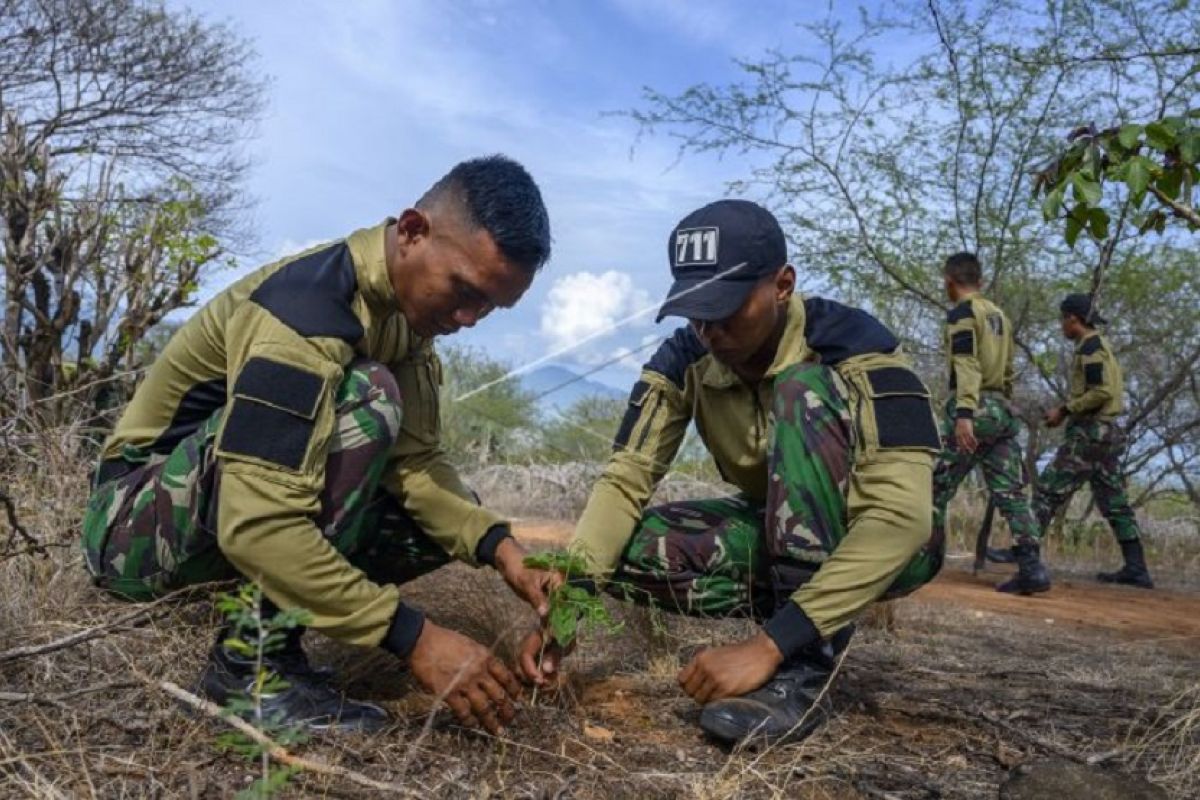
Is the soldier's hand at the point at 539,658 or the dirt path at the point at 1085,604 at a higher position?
the soldier's hand at the point at 539,658

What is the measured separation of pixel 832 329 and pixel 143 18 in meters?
16.1

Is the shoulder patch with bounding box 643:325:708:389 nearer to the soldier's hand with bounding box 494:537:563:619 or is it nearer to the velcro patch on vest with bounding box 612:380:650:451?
the velcro patch on vest with bounding box 612:380:650:451

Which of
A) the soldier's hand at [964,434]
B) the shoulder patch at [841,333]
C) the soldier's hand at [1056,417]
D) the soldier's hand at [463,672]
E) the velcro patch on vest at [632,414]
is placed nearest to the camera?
the soldier's hand at [463,672]

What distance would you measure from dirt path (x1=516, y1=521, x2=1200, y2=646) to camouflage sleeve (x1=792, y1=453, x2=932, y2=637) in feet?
9.40

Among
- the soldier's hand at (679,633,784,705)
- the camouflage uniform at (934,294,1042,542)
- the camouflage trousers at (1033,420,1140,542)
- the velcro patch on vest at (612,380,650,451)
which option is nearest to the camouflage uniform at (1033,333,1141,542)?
the camouflage trousers at (1033,420,1140,542)

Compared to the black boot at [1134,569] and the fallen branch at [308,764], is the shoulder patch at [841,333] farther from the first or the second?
the black boot at [1134,569]

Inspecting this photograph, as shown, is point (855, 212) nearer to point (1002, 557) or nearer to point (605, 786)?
point (1002, 557)

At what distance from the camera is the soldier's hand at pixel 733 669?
2250 millimetres

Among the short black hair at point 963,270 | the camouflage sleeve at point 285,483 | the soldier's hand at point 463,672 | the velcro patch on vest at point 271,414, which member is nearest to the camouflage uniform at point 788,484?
the soldier's hand at point 463,672

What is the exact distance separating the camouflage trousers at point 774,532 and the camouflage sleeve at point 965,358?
376cm

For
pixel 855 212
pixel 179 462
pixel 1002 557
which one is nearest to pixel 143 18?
pixel 855 212

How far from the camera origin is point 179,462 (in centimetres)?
220

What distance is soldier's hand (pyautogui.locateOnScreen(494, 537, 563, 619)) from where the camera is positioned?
2.29 metres

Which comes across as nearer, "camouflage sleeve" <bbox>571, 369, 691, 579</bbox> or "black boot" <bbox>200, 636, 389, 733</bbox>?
"black boot" <bbox>200, 636, 389, 733</bbox>
